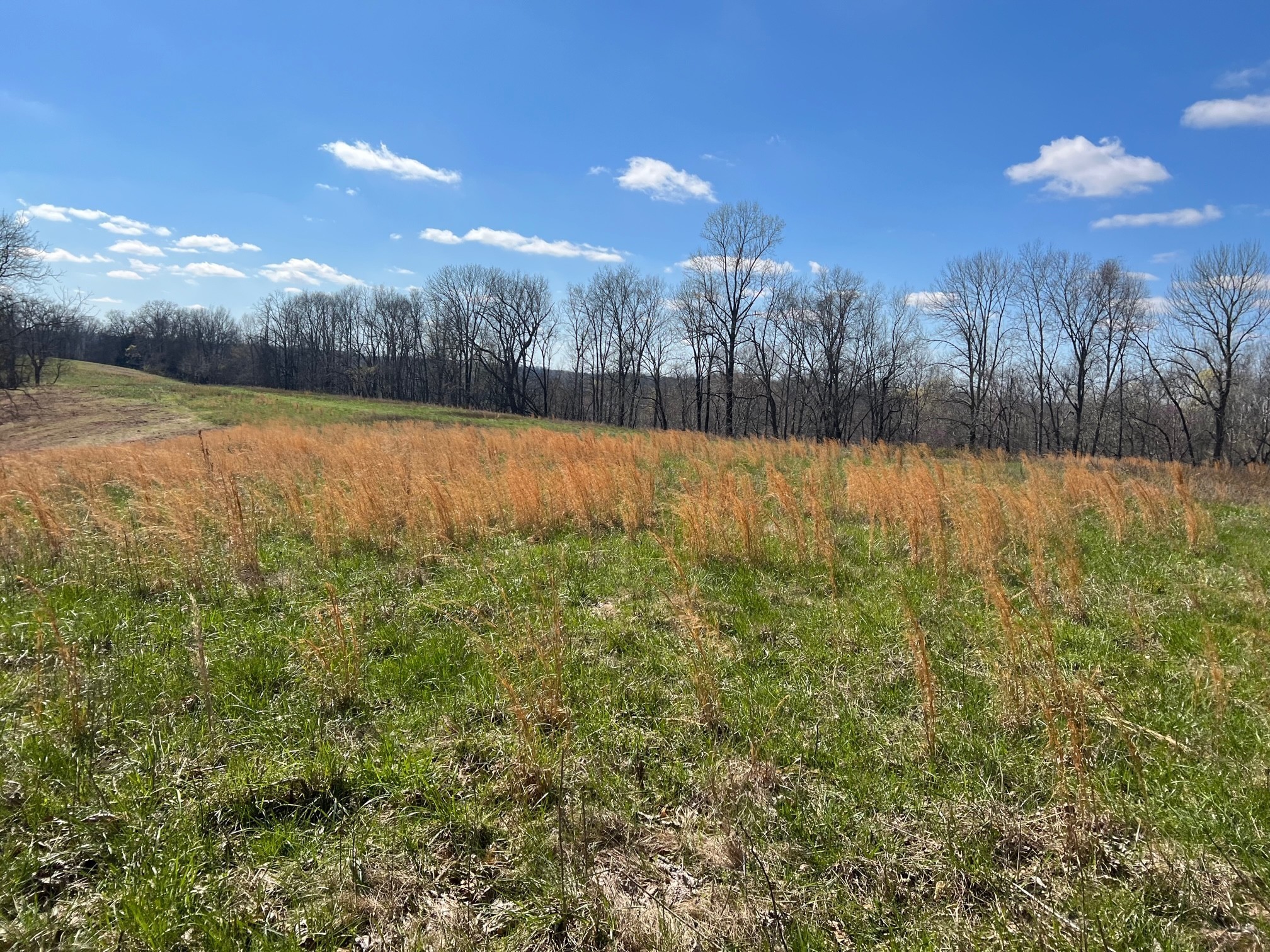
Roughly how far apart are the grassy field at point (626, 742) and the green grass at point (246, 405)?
68.9ft

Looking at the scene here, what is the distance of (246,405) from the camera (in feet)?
94.9

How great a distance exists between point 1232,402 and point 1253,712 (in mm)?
47686

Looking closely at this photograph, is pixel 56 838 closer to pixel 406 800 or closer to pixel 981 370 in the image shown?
pixel 406 800

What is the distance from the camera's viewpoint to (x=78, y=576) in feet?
14.9

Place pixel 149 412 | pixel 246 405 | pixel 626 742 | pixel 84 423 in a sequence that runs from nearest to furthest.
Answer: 1. pixel 626 742
2. pixel 84 423
3. pixel 149 412
4. pixel 246 405

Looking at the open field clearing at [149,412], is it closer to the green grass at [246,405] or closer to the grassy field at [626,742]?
the green grass at [246,405]

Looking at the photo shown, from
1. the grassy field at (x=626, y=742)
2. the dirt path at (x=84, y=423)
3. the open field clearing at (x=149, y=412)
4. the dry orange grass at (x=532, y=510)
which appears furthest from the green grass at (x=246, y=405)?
the grassy field at (x=626, y=742)

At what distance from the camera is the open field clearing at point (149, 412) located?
70.0ft

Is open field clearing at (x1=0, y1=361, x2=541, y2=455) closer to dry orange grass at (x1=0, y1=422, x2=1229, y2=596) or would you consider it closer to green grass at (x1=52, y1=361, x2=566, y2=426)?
green grass at (x1=52, y1=361, x2=566, y2=426)

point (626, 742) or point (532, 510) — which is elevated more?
point (532, 510)

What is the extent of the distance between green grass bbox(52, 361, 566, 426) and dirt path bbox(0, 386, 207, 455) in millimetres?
875

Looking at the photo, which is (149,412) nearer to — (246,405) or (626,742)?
(246,405)

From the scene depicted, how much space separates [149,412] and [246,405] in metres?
4.07

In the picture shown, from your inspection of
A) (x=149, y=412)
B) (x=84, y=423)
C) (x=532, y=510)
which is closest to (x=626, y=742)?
(x=532, y=510)
